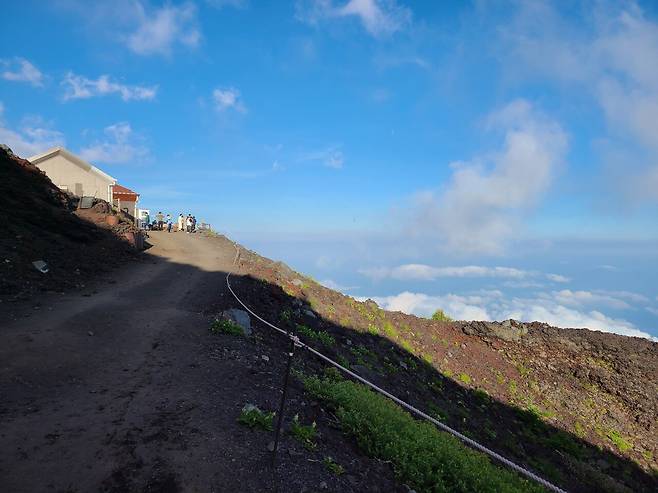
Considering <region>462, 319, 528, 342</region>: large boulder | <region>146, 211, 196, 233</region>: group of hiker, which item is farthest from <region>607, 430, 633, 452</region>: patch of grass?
<region>146, 211, 196, 233</region>: group of hiker

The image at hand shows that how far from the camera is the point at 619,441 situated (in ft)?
60.2

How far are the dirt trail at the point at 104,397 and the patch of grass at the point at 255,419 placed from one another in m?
0.47

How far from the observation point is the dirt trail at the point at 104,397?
5285 millimetres

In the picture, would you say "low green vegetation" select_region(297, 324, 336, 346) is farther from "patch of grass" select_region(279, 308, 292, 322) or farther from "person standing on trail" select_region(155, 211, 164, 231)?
"person standing on trail" select_region(155, 211, 164, 231)

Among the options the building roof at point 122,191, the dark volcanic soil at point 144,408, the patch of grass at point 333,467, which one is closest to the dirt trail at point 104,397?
the dark volcanic soil at point 144,408

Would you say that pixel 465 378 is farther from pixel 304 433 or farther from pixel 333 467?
pixel 333 467

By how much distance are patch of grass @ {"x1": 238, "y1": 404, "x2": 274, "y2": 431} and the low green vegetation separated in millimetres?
8315

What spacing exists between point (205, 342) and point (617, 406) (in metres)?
22.2

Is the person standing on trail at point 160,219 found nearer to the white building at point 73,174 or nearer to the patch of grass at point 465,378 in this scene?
the white building at point 73,174

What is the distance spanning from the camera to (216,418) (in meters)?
6.79

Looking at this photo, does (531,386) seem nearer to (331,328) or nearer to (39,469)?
(331,328)

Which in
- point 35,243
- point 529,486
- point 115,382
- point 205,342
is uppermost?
point 35,243

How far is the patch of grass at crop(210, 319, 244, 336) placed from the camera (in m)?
Answer: 11.2

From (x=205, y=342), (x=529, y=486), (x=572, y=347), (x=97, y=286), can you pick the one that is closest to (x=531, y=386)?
(x=572, y=347)
